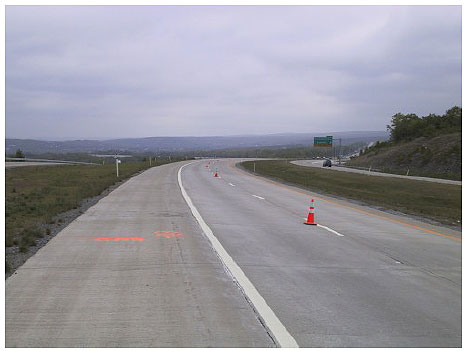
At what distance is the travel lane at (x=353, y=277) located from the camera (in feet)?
17.8

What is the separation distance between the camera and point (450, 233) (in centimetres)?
1348

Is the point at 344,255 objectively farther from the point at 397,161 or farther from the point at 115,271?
the point at 397,161

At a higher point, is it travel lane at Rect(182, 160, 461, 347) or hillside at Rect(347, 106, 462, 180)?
hillside at Rect(347, 106, 462, 180)

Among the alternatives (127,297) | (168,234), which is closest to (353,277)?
(127,297)

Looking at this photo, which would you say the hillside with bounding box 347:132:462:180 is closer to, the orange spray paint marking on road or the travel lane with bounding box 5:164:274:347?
the orange spray paint marking on road

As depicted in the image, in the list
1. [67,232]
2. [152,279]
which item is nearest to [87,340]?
[152,279]

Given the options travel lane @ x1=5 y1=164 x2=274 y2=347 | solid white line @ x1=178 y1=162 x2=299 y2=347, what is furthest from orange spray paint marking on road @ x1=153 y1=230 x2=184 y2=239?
solid white line @ x1=178 y1=162 x2=299 y2=347

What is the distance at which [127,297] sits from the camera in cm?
632

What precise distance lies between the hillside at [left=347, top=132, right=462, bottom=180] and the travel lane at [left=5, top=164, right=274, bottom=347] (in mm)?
46671

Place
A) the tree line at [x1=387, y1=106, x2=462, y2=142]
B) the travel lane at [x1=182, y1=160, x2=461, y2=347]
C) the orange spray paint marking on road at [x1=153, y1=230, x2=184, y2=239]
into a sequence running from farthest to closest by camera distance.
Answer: the tree line at [x1=387, y1=106, x2=462, y2=142] < the orange spray paint marking on road at [x1=153, y1=230, x2=184, y2=239] < the travel lane at [x1=182, y1=160, x2=461, y2=347]

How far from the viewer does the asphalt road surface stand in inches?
205

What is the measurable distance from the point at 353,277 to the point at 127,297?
11.6 ft

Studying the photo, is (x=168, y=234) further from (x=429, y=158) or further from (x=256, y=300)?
(x=429, y=158)

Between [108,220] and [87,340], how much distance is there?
8787mm
